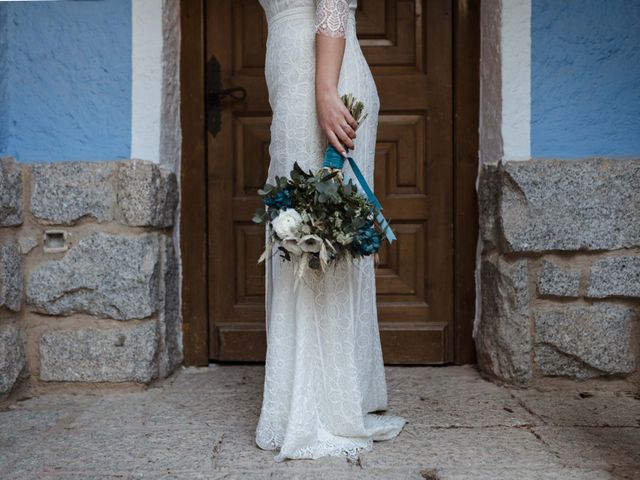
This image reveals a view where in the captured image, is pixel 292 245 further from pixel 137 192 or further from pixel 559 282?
pixel 559 282

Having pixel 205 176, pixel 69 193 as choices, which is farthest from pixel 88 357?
pixel 205 176

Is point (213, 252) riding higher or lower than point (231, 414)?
higher

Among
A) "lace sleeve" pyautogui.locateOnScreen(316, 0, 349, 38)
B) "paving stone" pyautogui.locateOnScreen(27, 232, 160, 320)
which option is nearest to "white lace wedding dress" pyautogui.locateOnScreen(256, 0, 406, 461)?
"lace sleeve" pyautogui.locateOnScreen(316, 0, 349, 38)

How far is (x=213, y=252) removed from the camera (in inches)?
128

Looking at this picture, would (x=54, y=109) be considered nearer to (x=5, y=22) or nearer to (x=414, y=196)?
(x=5, y=22)

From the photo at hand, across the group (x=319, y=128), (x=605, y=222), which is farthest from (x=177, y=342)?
(x=605, y=222)

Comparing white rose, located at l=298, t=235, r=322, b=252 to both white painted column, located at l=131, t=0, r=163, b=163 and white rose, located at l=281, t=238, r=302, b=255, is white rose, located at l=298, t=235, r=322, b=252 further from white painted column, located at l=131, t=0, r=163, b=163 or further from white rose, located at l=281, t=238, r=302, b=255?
white painted column, located at l=131, t=0, r=163, b=163

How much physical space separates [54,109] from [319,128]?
4.73 feet

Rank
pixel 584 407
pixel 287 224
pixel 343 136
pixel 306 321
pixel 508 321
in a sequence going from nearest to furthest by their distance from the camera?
pixel 287 224 < pixel 343 136 < pixel 306 321 < pixel 584 407 < pixel 508 321

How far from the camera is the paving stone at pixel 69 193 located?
2.81 meters

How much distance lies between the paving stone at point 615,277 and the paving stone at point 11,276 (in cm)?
240

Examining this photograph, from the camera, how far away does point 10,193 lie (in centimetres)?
273

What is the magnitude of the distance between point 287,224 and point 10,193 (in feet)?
4.87

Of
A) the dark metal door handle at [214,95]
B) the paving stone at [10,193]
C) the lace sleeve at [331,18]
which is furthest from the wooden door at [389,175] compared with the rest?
the lace sleeve at [331,18]
